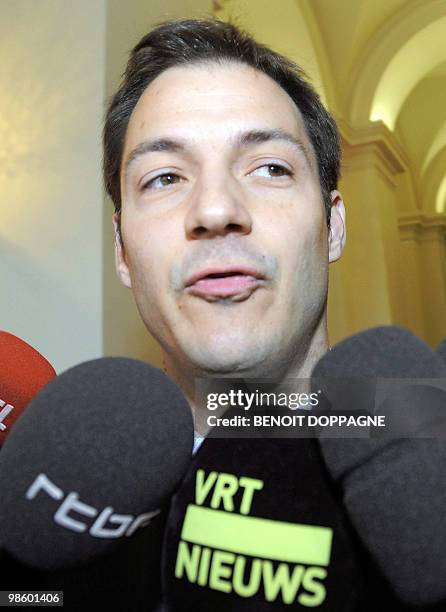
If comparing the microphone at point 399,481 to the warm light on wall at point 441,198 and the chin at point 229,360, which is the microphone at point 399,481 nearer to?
the chin at point 229,360

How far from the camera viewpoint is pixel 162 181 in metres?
0.75

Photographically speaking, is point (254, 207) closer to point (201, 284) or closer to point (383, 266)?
point (201, 284)

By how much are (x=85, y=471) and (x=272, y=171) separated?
461 mm

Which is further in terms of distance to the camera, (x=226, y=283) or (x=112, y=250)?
(x=112, y=250)

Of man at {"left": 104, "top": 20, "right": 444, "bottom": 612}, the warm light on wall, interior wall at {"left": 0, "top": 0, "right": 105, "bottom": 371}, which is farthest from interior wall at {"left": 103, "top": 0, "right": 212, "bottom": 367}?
the warm light on wall

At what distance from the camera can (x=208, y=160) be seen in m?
0.71

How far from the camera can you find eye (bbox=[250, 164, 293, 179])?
0.74 metres

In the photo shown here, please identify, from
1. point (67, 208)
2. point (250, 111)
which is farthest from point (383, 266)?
point (250, 111)

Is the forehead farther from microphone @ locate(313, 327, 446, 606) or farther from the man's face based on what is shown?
microphone @ locate(313, 327, 446, 606)

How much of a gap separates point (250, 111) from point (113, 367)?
43cm

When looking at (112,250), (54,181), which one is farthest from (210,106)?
(54,181)

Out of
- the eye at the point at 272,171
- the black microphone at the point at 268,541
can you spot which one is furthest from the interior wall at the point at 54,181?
the black microphone at the point at 268,541

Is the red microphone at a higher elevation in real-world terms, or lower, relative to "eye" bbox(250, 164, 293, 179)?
lower

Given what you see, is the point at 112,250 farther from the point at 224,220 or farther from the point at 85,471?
the point at 85,471
